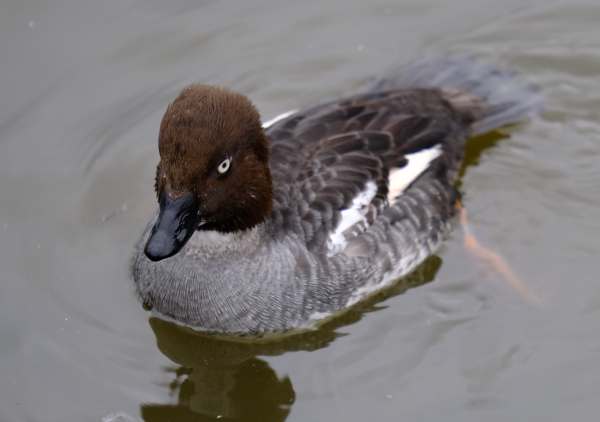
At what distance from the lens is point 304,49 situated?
1080cm

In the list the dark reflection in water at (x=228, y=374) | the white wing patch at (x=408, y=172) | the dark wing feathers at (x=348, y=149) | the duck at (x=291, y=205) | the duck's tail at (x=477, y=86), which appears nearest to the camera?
the duck at (x=291, y=205)

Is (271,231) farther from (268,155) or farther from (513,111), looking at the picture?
(513,111)

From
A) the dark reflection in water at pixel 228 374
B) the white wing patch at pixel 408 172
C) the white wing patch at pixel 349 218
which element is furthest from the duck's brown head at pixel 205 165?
the white wing patch at pixel 408 172

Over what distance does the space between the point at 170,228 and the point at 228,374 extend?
153 centimetres

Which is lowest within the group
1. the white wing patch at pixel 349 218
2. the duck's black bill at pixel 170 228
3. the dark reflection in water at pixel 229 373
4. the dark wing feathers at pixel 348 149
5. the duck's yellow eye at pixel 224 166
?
the dark reflection in water at pixel 229 373

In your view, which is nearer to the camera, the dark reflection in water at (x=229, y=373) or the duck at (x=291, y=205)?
the duck at (x=291, y=205)

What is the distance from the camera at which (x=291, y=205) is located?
7871mm

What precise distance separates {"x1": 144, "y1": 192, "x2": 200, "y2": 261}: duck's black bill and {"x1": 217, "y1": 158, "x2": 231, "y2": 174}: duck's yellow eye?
271 millimetres

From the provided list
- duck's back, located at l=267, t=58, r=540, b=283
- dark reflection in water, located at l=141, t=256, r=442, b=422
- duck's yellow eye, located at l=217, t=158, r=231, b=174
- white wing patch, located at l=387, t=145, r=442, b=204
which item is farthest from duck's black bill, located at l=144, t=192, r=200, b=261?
white wing patch, located at l=387, t=145, r=442, b=204

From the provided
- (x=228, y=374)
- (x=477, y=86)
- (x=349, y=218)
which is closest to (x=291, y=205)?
(x=349, y=218)

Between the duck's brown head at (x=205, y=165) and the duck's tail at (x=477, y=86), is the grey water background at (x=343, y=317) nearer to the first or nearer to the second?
the duck's tail at (x=477, y=86)

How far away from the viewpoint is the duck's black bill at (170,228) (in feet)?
22.7

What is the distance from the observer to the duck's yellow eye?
7.14 m

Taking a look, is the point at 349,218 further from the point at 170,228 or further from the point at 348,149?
the point at 170,228
